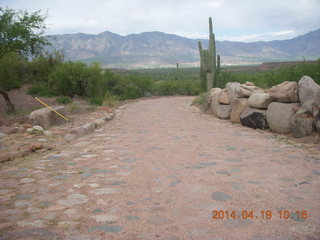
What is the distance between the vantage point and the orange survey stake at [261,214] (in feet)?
8.89

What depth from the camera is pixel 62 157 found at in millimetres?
4934

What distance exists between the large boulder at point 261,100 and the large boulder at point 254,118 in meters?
0.13

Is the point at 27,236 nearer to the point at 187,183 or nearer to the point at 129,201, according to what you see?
the point at 129,201

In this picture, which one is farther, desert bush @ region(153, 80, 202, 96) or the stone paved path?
desert bush @ region(153, 80, 202, 96)

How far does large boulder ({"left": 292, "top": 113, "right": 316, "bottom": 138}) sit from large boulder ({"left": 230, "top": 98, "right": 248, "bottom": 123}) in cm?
227

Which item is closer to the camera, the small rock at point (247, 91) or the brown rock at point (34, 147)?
the brown rock at point (34, 147)

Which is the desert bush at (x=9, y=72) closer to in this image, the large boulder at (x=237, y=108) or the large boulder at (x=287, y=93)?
the large boulder at (x=237, y=108)

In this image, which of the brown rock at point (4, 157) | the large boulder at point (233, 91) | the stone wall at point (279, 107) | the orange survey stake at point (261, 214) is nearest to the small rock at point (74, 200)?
the orange survey stake at point (261, 214)

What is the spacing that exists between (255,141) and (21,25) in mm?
11326

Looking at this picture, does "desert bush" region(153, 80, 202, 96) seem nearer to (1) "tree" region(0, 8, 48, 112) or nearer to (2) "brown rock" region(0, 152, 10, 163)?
(1) "tree" region(0, 8, 48, 112)

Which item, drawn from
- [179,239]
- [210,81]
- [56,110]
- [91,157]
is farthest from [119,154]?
[210,81]

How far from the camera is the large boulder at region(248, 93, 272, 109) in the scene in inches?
288

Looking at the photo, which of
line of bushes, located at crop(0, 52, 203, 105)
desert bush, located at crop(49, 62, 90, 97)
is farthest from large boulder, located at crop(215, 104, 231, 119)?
desert bush, located at crop(49, 62, 90, 97)

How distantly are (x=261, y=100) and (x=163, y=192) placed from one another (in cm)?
496
